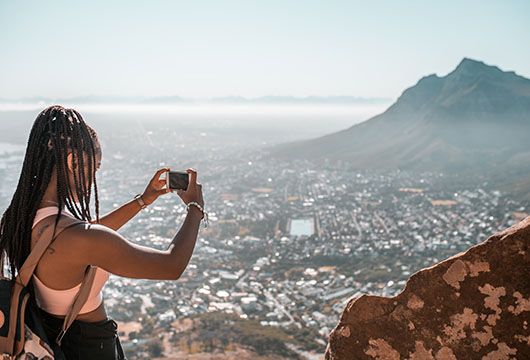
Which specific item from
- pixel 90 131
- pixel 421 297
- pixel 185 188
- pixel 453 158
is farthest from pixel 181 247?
pixel 453 158

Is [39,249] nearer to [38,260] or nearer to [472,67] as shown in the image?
[38,260]

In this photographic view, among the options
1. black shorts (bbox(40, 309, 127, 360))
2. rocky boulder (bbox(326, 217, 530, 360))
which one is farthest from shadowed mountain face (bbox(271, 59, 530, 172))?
black shorts (bbox(40, 309, 127, 360))

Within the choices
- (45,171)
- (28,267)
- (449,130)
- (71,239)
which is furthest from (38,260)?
(449,130)

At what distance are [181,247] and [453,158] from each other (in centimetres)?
10573

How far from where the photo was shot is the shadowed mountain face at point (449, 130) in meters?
103

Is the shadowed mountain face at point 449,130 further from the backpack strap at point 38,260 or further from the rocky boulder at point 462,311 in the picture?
the backpack strap at point 38,260

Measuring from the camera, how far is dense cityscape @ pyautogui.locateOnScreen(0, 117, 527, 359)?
95.8ft

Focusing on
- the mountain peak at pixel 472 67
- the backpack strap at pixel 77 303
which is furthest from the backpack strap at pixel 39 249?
the mountain peak at pixel 472 67

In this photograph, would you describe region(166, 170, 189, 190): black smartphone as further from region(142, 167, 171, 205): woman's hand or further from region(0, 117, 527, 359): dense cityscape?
region(0, 117, 527, 359): dense cityscape

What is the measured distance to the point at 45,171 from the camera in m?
2.17

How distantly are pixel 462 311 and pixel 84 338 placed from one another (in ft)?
5.95

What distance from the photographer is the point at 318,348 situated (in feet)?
79.4

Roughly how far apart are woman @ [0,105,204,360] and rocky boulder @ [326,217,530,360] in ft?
4.29

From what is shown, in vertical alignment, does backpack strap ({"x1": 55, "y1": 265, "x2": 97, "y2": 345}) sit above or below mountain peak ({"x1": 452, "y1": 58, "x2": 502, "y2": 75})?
below
